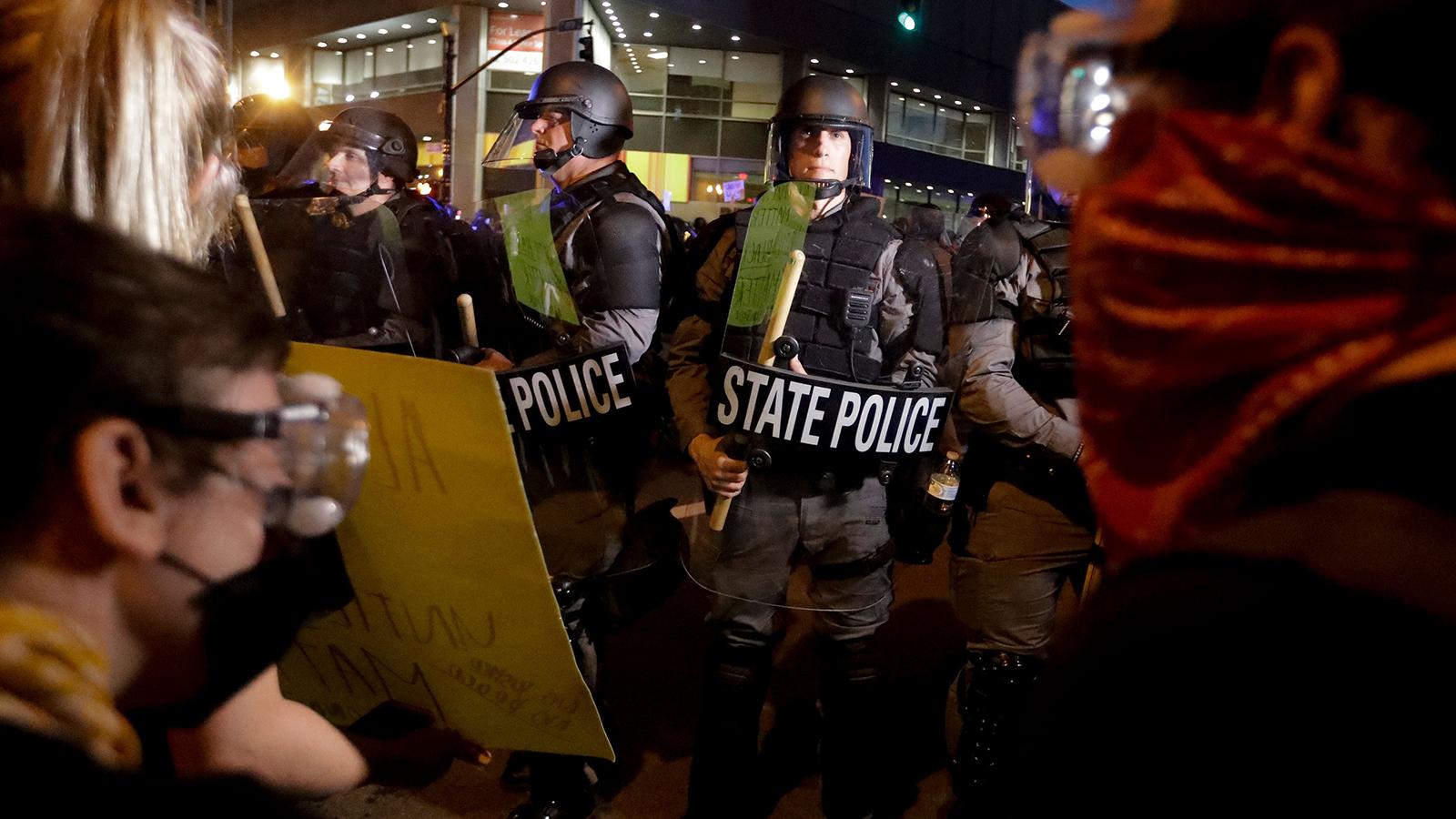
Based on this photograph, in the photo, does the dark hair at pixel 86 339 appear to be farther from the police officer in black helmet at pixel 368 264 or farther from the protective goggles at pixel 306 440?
the police officer in black helmet at pixel 368 264

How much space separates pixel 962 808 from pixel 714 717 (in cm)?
A: 81

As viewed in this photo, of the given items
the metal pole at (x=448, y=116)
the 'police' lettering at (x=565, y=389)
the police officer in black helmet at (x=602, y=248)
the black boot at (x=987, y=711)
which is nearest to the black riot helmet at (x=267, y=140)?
the police officer in black helmet at (x=602, y=248)

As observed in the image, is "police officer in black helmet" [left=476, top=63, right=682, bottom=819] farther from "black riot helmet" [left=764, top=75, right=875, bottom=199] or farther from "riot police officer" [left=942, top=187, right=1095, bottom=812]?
"riot police officer" [left=942, top=187, right=1095, bottom=812]

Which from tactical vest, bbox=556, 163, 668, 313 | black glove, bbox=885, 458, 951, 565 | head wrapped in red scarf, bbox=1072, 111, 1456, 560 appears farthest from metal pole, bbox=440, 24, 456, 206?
head wrapped in red scarf, bbox=1072, 111, 1456, 560

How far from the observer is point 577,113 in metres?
3.88

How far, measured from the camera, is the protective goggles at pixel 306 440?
0.90 m

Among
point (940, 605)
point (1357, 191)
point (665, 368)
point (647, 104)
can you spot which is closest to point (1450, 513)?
point (1357, 191)

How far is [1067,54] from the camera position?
0.97 meters

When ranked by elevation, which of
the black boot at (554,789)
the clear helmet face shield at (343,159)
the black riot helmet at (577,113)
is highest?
the black riot helmet at (577,113)

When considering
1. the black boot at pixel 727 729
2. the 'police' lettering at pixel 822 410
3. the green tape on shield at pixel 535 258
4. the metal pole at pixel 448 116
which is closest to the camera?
the 'police' lettering at pixel 822 410

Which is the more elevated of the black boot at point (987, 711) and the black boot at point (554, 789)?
the black boot at point (987, 711)

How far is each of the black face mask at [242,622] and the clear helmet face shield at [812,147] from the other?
93.5 inches

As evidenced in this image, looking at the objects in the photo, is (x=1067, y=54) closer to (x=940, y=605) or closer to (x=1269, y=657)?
(x=1269, y=657)

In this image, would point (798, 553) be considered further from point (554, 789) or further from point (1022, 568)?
point (554, 789)
